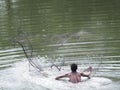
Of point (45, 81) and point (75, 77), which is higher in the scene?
point (75, 77)

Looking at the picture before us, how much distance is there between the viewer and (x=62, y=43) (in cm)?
2027

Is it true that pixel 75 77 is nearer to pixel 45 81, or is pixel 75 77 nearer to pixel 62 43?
pixel 45 81

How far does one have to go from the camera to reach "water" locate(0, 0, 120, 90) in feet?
51.4

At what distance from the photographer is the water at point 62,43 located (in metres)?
15.7

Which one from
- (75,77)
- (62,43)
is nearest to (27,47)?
(62,43)

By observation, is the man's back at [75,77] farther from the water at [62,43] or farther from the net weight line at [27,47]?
the net weight line at [27,47]

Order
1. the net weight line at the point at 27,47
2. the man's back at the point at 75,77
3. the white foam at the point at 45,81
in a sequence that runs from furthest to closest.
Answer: the net weight line at the point at 27,47 < the man's back at the point at 75,77 < the white foam at the point at 45,81

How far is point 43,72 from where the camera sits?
55.0ft

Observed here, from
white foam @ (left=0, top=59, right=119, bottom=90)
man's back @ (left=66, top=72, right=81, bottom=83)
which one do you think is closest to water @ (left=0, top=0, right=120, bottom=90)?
white foam @ (left=0, top=59, right=119, bottom=90)

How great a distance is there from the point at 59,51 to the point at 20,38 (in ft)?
6.21

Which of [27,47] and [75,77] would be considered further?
[27,47]

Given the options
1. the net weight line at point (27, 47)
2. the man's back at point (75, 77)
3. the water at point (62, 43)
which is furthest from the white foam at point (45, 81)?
the net weight line at point (27, 47)

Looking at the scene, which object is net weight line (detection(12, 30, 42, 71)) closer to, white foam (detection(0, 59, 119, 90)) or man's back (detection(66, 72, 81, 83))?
white foam (detection(0, 59, 119, 90))

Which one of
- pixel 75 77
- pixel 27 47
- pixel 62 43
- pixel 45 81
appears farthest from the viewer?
pixel 27 47
